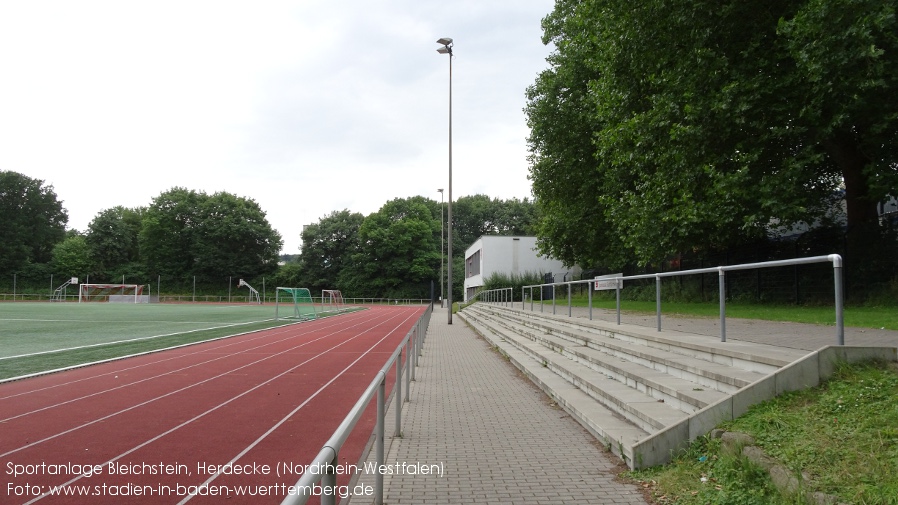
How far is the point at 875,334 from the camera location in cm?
662

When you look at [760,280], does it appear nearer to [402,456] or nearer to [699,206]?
[699,206]

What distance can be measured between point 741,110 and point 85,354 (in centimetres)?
→ 1667

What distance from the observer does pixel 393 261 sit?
77.9 metres

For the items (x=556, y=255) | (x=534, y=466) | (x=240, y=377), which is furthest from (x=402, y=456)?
(x=556, y=255)

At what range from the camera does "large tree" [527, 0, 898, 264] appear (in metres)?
11.6

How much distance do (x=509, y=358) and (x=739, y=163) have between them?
728cm

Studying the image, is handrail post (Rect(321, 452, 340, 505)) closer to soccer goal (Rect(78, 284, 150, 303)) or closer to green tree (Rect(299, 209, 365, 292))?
soccer goal (Rect(78, 284, 150, 303))

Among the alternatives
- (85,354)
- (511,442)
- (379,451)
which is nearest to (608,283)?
(511,442)

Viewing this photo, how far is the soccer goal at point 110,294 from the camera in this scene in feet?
209

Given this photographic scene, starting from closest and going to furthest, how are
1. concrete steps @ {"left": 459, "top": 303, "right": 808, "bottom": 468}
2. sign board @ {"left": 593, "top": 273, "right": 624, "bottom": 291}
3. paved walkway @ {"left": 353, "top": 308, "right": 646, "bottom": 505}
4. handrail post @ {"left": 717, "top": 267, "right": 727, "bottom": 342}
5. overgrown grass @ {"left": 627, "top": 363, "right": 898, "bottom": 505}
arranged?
overgrown grass @ {"left": 627, "top": 363, "right": 898, "bottom": 505}, paved walkway @ {"left": 353, "top": 308, "right": 646, "bottom": 505}, concrete steps @ {"left": 459, "top": 303, "right": 808, "bottom": 468}, handrail post @ {"left": 717, "top": 267, "right": 727, "bottom": 342}, sign board @ {"left": 593, "top": 273, "right": 624, "bottom": 291}

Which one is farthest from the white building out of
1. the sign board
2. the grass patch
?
the sign board

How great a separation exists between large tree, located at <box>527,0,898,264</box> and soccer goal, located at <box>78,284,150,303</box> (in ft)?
198

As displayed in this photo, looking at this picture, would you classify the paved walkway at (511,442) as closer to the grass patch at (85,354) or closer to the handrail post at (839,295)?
the handrail post at (839,295)

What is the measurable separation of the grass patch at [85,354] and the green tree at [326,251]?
60877mm
